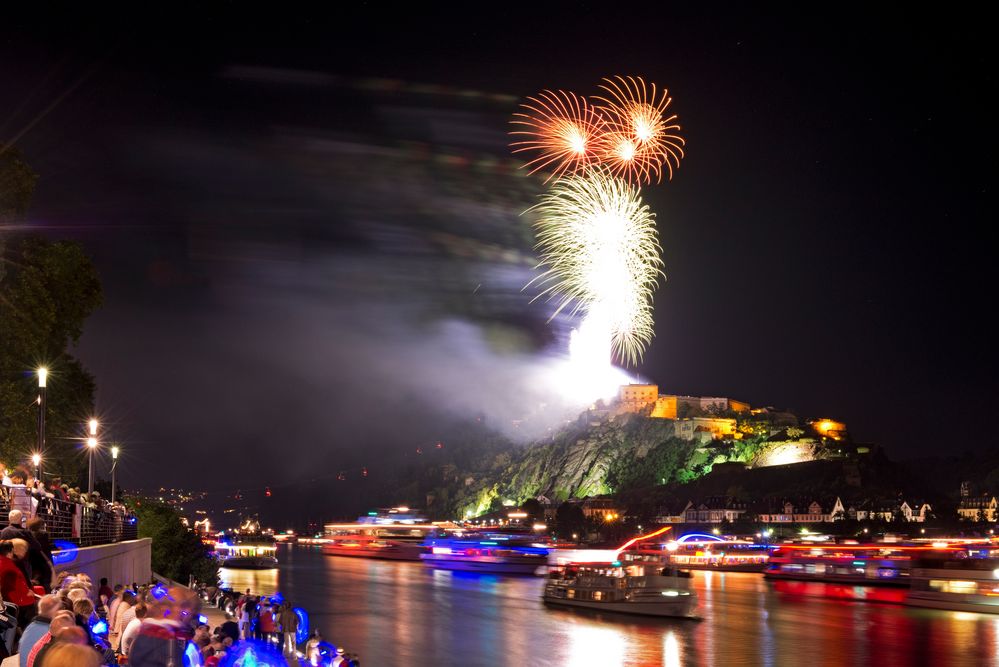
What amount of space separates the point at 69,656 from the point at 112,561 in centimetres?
1989

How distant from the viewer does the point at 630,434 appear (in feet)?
577

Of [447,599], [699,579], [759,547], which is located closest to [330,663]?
[447,599]

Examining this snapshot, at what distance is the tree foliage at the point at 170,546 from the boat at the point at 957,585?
4396 centimetres

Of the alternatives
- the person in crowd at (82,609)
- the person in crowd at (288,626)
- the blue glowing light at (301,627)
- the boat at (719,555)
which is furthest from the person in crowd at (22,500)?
the boat at (719,555)

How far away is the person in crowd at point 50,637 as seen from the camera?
5.71m

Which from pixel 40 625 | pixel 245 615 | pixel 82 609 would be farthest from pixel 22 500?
pixel 245 615

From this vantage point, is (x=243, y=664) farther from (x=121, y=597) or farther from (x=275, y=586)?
(x=275, y=586)

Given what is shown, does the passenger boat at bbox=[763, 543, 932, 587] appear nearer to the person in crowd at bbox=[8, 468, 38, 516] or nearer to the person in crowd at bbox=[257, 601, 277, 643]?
the person in crowd at bbox=[257, 601, 277, 643]

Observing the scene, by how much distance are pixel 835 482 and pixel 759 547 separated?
2976cm

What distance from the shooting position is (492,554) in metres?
104

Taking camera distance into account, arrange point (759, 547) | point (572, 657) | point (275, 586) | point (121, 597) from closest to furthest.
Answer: point (121, 597), point (572, 657), point (275, 586), point (759, 547)

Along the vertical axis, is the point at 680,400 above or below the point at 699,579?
above

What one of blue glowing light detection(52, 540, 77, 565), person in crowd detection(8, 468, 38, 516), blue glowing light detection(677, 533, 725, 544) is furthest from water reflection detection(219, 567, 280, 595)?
person in crowd detection(8, 468, 38, 516)

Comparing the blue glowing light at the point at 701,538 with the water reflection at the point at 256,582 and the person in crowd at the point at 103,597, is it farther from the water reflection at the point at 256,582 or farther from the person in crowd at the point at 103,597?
the person in crowd at the point at 103,597
